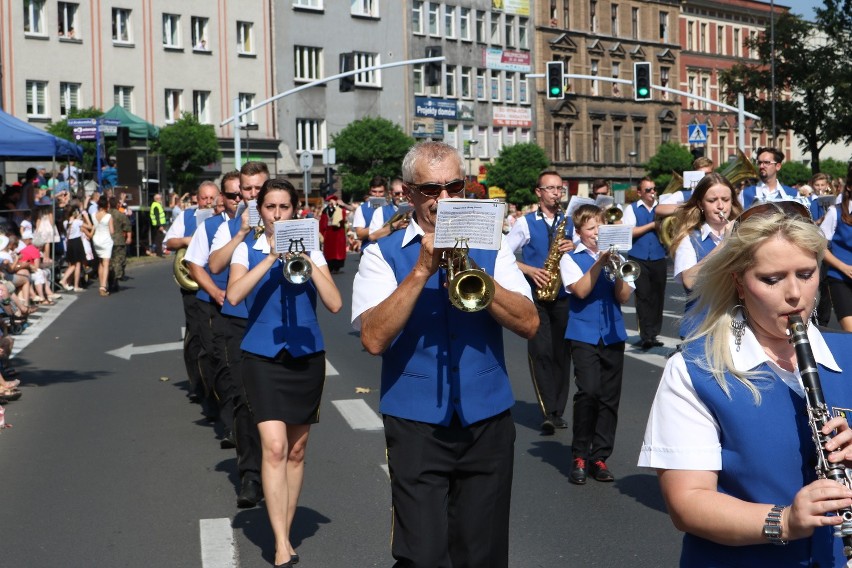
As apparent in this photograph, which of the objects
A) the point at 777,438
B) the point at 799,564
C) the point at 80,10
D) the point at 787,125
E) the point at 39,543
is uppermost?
the point at 80,10

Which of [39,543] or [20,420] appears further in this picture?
[20,420]

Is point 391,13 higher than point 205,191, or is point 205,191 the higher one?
point 391,13

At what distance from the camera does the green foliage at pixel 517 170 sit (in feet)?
241

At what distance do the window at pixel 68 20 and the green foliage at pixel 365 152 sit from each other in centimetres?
1380

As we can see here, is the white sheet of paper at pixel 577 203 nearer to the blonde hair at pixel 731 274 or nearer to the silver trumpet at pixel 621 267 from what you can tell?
the silver trumpet at pixel 621 267

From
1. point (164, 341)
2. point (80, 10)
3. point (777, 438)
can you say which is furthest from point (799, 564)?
point (80, 10)

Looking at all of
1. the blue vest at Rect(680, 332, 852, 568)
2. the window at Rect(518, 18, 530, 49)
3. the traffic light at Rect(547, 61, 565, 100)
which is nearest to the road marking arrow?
the blue vest at Rect(680, 332, 852, 568)

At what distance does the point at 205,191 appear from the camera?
12.0 meters

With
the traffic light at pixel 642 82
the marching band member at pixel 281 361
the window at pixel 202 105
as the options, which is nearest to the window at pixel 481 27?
the window at pixel 202 105

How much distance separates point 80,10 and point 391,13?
843 inches

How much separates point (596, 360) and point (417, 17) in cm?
7068

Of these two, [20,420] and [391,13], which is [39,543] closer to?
[20,420]

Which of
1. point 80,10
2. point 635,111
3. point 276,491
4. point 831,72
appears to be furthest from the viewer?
point 635,111

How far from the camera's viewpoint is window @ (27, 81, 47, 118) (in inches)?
2224
